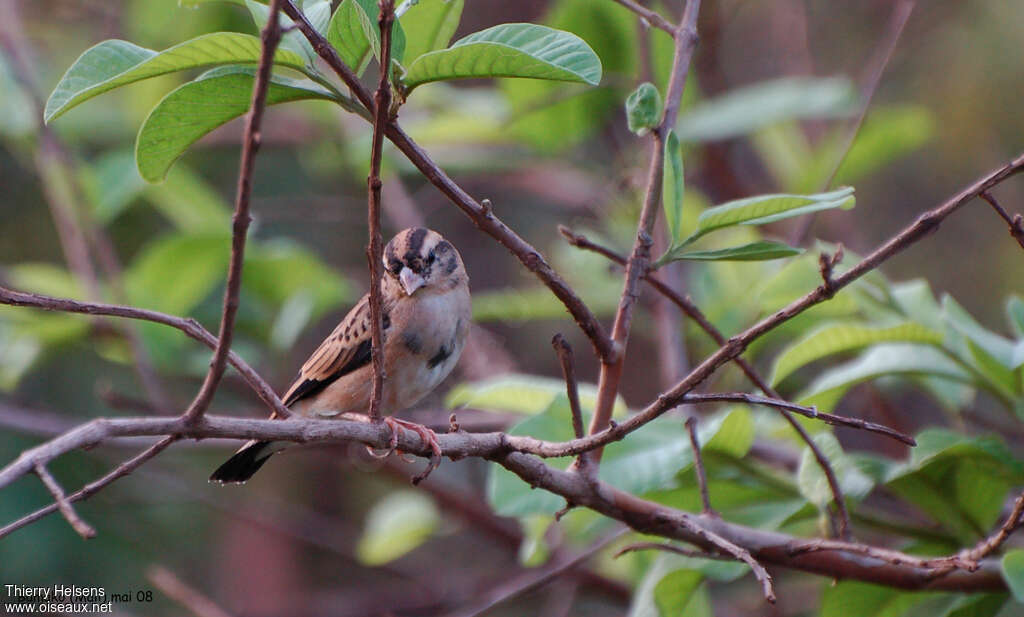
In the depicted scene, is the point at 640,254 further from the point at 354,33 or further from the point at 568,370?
the point at 354,33

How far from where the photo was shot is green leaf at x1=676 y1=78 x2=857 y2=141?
4.23 metres

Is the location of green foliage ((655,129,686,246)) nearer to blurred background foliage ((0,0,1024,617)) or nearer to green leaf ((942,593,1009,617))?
blurred background foliage ((0,0,1024,617))

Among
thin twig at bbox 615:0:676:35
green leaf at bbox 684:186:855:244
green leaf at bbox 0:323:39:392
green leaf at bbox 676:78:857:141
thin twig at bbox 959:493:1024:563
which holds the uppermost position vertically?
green leaf at bbox 676:78:857:141

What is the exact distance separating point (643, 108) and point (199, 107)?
0.90m

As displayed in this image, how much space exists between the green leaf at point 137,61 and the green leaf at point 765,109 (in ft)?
8.63

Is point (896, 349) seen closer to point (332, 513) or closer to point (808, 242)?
point (808, 242)

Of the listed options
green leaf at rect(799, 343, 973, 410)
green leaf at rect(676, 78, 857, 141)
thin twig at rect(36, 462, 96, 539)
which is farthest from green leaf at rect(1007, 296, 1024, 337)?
thin twig at rect(36, 462, 96, 539)

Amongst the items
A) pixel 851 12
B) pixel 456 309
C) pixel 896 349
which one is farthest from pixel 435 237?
pixel 851 12

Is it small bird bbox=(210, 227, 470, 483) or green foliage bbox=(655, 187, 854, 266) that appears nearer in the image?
green foliage bbox=(655, 187, 854, 266)

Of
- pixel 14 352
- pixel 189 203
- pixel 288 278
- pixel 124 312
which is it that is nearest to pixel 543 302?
pixel 288 278

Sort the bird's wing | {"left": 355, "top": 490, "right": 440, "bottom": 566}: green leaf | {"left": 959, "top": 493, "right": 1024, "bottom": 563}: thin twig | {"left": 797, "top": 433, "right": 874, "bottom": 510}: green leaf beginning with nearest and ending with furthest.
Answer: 1. {"left": 959, "top": 493, "right": 1024, "bottom": 563}: thin twig
2. {"left": 797, "top": 433, "right": 874, "bottom": 510}: green leaf
3. the bird's wing
4. {"left": 355, "top": 490, "right": 440, "bottom": 566}: green leaf

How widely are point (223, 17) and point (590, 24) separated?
1.85m

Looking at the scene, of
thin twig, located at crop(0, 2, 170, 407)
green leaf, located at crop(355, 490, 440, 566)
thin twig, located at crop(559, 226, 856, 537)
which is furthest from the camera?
green leaf, located at crop(355, 490, 440, 566)

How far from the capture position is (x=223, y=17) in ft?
16.5
